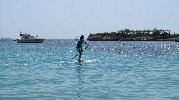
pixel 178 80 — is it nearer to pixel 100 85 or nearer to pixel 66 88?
pixel 100 85

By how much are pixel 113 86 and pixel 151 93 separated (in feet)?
6.96

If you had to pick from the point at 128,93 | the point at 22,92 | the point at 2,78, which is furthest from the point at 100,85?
the point at 2,78

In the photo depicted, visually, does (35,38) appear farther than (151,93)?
Yes

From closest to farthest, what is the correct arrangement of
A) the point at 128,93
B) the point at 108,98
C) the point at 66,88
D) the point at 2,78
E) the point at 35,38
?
the point at 108,98
the point at 128,93
the point at 66,88
the point at 2,78
the point at 35,38

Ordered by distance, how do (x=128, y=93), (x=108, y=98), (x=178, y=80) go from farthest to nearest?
(x=178, y=80), (x=128, y=93), (x=108, y=98)

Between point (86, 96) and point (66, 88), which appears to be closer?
point (86, 96)

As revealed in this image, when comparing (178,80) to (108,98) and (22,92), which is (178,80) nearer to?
(108,98)

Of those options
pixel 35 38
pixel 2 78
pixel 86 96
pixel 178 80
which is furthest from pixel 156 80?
pixel 35 38

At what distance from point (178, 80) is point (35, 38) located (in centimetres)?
12821

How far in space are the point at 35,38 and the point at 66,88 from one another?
130006 mm

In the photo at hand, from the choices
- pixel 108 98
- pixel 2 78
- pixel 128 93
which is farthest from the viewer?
pixel 2 78

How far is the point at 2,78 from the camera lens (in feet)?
63.2

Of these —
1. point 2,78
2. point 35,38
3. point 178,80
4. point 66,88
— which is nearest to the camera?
point 66,88

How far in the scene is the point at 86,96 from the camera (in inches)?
531
